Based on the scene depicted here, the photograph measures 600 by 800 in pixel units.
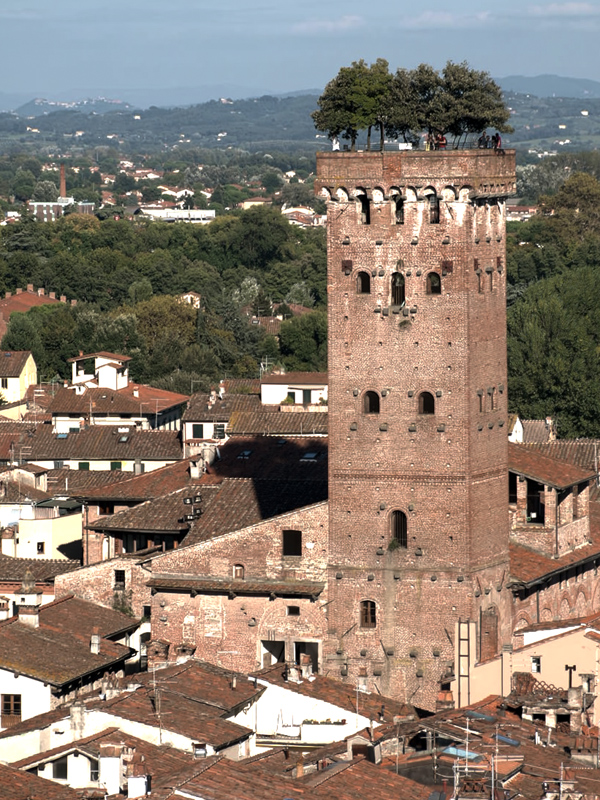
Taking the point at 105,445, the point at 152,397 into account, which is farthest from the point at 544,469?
the point at 152,397

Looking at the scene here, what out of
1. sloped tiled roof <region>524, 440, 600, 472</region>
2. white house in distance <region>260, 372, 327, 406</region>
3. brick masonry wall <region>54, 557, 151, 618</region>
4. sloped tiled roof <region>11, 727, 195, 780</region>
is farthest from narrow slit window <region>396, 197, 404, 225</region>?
white house in distance <region>260, 372, 327, 406</region>

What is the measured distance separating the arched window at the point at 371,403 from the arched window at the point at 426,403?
0.79 meters

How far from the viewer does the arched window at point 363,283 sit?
46.3m

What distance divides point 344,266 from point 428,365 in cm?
232

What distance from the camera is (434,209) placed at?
45938 millimetres

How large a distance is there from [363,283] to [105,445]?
97.1ft

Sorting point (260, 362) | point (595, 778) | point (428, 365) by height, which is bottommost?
point (260, 362)

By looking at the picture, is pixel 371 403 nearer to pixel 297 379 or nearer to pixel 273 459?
pixel 273 459

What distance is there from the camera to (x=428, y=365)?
4622cm

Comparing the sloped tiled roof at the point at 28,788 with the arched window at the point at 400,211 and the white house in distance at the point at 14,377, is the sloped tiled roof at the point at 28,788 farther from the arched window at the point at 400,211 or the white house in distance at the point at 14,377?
the white house in distance at the point at 14,377

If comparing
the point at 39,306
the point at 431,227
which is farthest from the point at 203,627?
the point at 39,306

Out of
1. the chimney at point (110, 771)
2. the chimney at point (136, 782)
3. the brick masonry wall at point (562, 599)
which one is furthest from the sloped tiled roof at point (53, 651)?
the chimney at point (136, 782)

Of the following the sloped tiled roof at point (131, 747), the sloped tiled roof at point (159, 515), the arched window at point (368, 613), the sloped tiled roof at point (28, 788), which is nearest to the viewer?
the sloped tiled roof at point (28, 788)

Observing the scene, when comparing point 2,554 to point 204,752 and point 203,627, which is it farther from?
point 204,752
